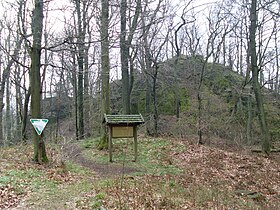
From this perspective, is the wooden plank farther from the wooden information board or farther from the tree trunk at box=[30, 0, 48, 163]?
the tree trunk at box=[30, 0, 48, 163]

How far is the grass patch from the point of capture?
11.3 meters

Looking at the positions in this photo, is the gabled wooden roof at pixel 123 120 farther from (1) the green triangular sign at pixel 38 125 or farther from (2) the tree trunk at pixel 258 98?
(2) the tree trunk at pixel 258 98

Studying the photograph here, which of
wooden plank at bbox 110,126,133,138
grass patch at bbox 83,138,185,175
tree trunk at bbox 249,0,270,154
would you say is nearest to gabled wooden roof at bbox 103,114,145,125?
wooden plank at bbox 110,126,133,138

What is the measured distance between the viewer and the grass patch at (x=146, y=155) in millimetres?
11273

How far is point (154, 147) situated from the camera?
1469 cm

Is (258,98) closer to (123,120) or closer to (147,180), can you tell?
(123,120)

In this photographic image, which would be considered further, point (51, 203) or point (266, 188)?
point (266, 188)

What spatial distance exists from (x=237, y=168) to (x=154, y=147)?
4.25m

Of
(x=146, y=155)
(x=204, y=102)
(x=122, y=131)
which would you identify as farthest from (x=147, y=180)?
(x=204, y=102)

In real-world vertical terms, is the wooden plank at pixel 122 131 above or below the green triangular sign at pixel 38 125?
below

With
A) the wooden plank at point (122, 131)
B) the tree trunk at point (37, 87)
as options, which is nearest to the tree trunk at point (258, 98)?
the wooden plank at point (122, 131)

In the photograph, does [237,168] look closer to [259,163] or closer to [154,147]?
[259,163]

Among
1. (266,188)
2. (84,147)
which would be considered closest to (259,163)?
(266,188)

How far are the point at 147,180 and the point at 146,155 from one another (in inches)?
189
